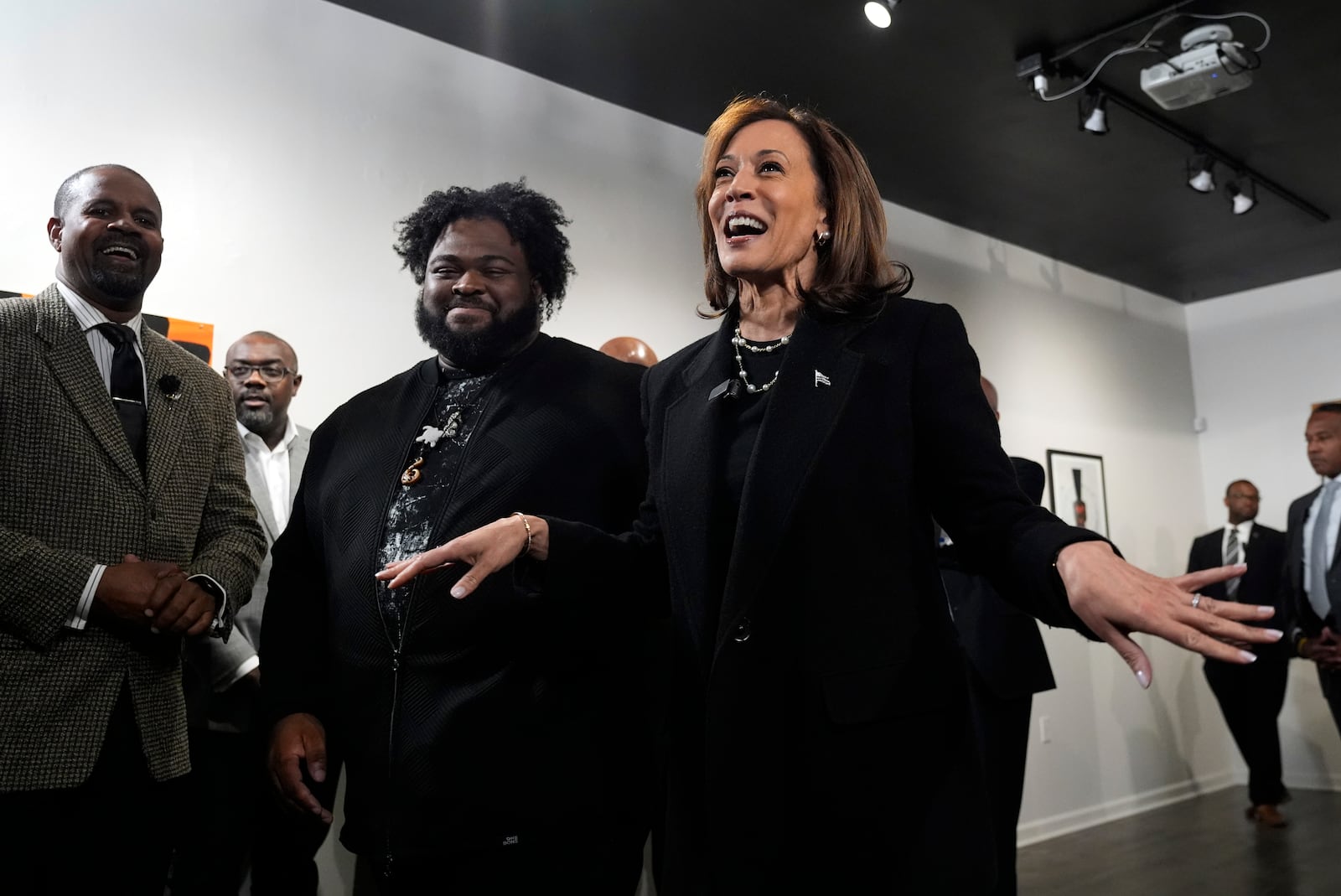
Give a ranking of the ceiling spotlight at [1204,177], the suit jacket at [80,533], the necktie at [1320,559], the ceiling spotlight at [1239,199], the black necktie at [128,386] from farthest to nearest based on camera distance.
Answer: the ceiling spotlight at [1239,199], the ceiling spotlight at [1204,177], the necktie at [1320,559], the black necktie at [128,386], the suit jacket at [80,533]

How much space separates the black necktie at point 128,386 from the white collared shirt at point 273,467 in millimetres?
977

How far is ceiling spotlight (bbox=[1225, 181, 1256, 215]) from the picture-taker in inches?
218

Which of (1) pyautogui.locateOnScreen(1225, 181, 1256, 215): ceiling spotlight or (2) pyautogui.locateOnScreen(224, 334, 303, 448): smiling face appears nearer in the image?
(2) pyautogui.locateOnScreen(224, 334, 303, 448): smiling face

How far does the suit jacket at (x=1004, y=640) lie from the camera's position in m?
3.32

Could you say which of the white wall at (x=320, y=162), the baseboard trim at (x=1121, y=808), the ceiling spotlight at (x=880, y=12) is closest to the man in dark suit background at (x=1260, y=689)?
the baseboard trim at (x=1121, y=808)

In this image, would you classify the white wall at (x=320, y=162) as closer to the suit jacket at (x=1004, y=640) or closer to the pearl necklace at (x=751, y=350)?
the suit jacket at (x=1004, y=640)

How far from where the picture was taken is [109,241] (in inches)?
83.3

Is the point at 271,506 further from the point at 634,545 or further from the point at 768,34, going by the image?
the point at 768,34

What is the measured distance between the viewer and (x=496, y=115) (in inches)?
164

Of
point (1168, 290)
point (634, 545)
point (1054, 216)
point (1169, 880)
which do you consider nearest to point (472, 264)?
point (634, 545)

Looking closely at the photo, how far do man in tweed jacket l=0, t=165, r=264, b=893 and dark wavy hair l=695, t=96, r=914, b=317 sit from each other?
116 centimetres

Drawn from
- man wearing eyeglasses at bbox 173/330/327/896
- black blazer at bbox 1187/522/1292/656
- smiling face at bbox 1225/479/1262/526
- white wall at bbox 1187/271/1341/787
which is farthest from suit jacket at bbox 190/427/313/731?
white wall at bbox 1187/271/1341/787

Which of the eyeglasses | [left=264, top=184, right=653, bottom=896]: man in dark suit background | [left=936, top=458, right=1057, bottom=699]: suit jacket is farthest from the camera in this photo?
[left=936, top=458, right=1057, bottom=699]: suit jacket

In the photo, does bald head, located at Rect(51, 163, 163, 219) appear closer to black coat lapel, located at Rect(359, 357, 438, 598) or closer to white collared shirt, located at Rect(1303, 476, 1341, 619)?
black coat lapel, located at Rect(359, 357, 438, 598)
